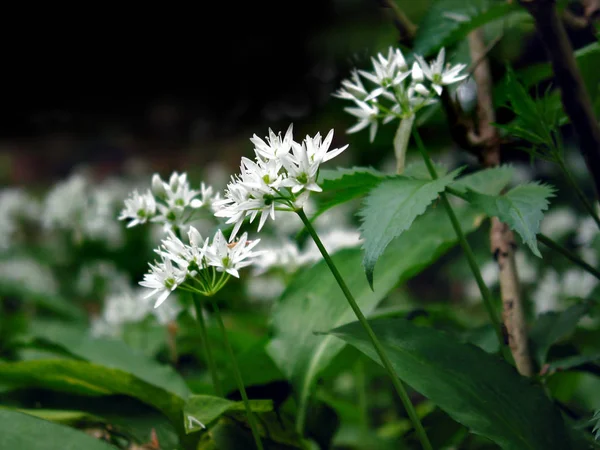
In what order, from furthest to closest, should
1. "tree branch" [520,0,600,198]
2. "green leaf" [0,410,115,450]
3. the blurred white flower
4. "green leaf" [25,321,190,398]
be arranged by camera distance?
the blurred white flower → "green leaf" [25,321,190,398] → "green leaf" [0,410,115,450] → "tree branch" [520,0,600,198]

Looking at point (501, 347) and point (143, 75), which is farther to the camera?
point (143, 75)

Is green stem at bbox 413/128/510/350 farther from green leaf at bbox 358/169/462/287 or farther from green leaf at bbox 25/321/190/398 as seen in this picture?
green leaf at bbox 25/321/190/398

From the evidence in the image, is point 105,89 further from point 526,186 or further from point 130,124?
point 526,186

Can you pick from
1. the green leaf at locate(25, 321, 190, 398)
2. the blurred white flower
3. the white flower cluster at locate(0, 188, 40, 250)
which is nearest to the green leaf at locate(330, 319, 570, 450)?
the green leaf at locate(25, 321, 190, 398)

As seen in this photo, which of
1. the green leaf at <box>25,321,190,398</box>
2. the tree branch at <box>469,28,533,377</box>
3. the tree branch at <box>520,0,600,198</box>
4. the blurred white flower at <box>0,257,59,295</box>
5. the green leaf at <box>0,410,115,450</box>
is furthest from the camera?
the blurred white flower at <box>0,257,59,295</box>

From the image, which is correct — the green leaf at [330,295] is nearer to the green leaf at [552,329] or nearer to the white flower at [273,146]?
the green leaf at [552,329]

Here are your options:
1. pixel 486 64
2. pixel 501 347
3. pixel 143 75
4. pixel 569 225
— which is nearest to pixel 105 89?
pixel 143 75

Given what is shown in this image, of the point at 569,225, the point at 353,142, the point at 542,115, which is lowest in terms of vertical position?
the point at 542,115
